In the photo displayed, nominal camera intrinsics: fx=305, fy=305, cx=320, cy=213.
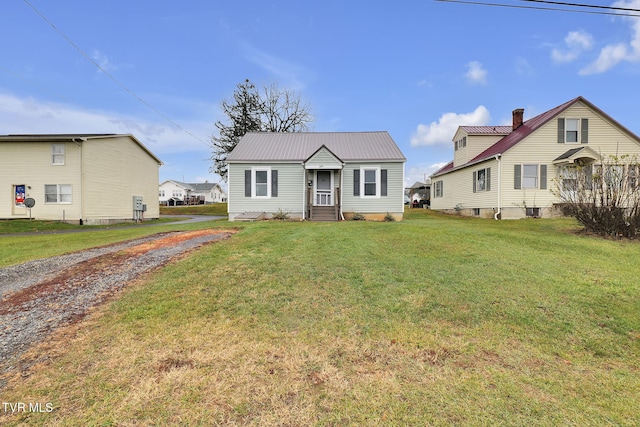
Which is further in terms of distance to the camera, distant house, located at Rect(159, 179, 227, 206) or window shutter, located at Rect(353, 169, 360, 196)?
distant house, located at Rect(159, 179, 227, 206)

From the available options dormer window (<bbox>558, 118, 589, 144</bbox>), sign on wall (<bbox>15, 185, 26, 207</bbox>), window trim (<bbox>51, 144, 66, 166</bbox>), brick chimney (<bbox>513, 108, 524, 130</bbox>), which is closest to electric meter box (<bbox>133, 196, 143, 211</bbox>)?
window trim (<bbox>51, 144, 66, 166</bbox>)

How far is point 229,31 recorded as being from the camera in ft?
48.5

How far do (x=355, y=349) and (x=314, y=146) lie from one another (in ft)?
55.8

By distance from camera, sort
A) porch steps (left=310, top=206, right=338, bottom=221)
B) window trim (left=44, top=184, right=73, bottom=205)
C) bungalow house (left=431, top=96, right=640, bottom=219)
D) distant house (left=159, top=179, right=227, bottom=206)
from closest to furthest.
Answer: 1. porch steps (left=310, top=206, right=338, bottom=221)
2. bungalow house (left=431, top=96, right=640, bottom=219)
3. window trim (left=44, top=184, right=73, bottom=205)
4. distant house (left=159, top=179, right=227, bottom=206)

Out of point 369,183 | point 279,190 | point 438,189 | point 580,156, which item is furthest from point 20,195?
point 580,156

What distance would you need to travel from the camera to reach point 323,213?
1669 cm

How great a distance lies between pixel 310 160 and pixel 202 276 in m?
11.5

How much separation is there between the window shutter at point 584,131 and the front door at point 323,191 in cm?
1523

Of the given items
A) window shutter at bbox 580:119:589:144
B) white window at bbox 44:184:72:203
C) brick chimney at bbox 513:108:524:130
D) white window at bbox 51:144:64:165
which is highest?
brick chimney at bbox 513:108:524:130

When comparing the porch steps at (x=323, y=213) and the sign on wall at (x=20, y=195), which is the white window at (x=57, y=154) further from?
the porch steps at (x=323, y=213)

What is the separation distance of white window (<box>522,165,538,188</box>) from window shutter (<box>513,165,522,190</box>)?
22 centimetres

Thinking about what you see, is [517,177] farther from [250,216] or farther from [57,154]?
[57,154]

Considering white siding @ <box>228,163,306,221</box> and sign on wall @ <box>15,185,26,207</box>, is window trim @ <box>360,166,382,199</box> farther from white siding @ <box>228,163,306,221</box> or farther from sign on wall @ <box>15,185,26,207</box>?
sign on wall @ <box>15,185,26,207</box>

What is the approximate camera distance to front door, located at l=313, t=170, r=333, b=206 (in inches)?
681
